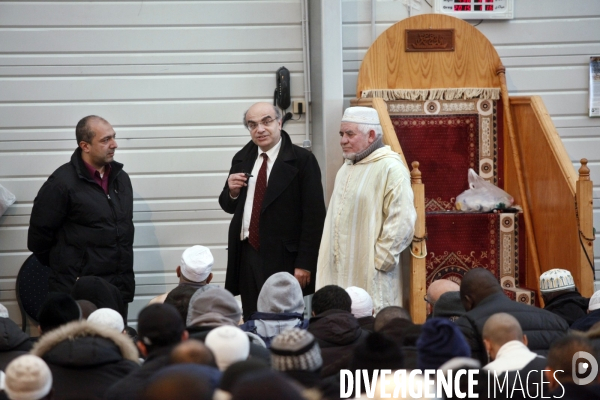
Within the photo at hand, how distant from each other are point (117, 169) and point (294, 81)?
1.74m

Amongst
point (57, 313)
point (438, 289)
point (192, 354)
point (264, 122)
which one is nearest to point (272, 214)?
point (264, 122)

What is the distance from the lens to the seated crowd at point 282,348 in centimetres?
266

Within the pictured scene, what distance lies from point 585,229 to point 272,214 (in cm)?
203

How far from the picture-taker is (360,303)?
4.67 m

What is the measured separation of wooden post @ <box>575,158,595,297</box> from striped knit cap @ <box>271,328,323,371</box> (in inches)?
126

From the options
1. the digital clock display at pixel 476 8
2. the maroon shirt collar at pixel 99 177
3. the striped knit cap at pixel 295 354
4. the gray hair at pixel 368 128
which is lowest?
the striped knit cap at pixel 295 354

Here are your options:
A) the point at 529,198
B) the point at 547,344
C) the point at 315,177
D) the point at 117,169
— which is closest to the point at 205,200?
the point at 117,169

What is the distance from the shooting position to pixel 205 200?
7.11m

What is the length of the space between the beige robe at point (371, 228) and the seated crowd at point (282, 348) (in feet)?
2.24

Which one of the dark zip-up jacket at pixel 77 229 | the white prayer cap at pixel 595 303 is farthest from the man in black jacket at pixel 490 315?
the dark zip-up jacket at pixel 77 229

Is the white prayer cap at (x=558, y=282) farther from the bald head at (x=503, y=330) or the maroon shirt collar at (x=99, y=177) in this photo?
the maroon shirt collar at (x=99, y=177)

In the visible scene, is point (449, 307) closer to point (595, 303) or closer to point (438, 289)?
point (438, 289)

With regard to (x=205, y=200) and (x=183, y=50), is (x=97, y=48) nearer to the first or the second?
(x=183, y=50)

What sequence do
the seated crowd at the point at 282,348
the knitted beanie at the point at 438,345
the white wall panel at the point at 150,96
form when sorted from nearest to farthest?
the seated crowd at the point at 282,348, the knitted beanie at the point at 438,345, the white wall panel at the point at 150,96
